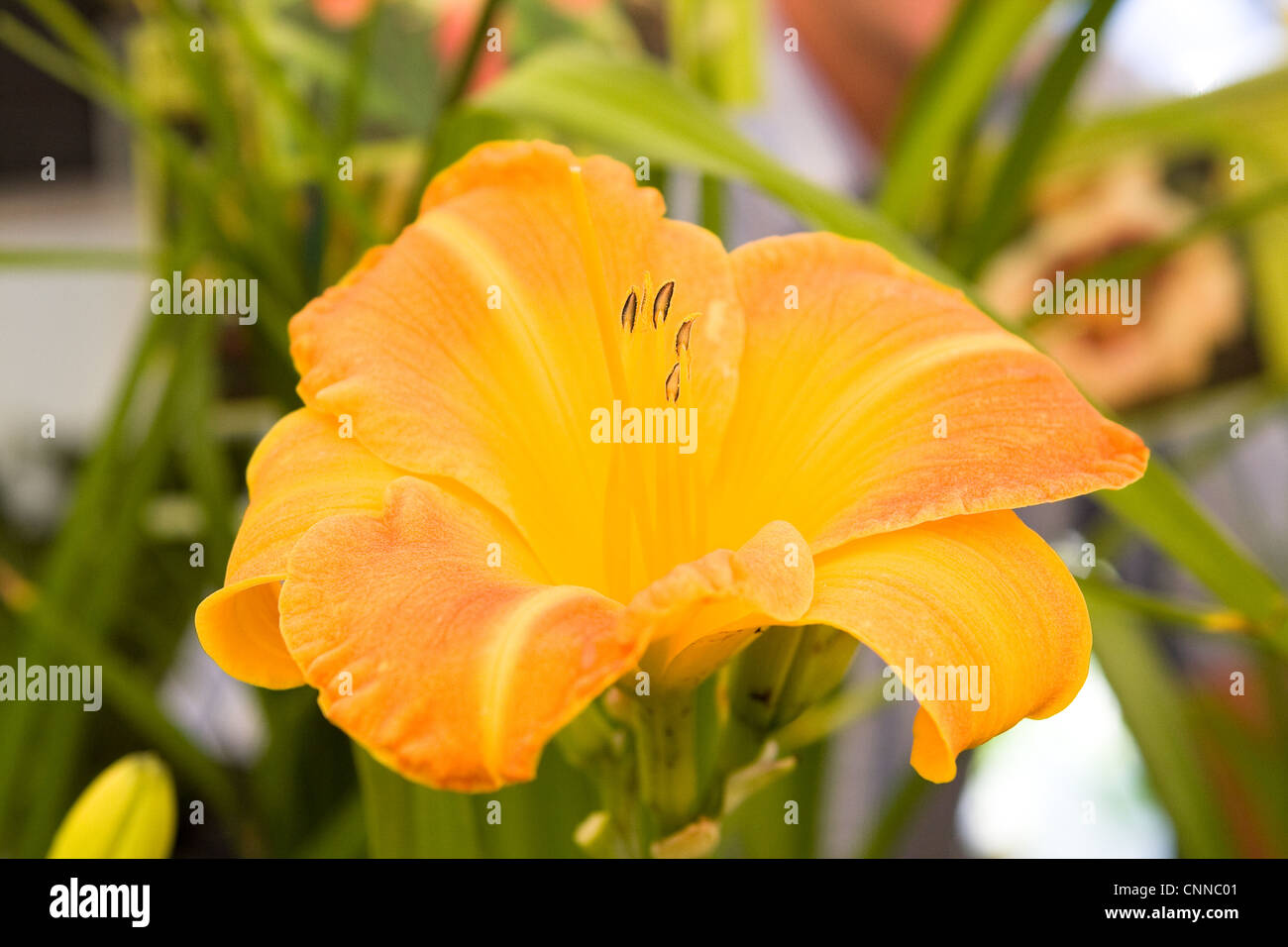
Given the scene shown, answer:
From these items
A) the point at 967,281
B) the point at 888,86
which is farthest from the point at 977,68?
the point at 888,86

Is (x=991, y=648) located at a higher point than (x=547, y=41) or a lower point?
lower

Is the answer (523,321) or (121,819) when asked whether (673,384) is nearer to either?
(523,321)

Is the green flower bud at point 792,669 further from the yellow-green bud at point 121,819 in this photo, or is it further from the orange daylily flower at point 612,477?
the yellow-green bud at point 121,819

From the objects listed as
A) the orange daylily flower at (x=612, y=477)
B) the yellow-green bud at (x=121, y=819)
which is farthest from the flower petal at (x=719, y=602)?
the yellow-green bud at (x=121, y=819)

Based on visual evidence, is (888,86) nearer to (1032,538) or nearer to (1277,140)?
(1277,140)

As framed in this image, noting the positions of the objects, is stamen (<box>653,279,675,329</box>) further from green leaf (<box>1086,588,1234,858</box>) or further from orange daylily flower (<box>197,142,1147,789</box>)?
green leaf (<box>1086,588,1234,858</box>)

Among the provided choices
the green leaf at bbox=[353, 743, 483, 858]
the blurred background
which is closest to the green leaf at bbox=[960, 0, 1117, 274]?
the blurred background

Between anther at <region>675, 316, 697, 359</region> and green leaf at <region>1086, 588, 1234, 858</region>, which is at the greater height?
anther at <region>675, 316, 697, 359</region>

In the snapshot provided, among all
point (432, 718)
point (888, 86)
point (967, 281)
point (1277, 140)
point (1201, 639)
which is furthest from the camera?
point (1201, 639)
